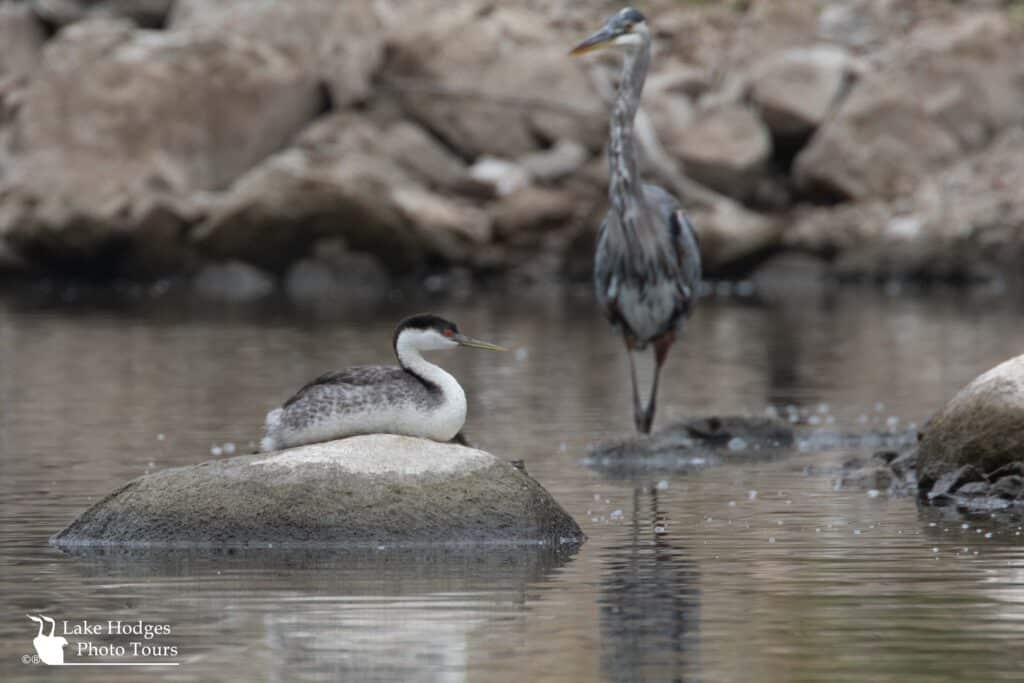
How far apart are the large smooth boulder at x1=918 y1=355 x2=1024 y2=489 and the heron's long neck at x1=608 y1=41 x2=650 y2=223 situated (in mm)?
4180

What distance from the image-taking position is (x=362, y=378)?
43.1ft

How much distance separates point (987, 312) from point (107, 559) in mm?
26550

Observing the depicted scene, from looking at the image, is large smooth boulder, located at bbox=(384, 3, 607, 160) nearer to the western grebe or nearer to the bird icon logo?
the western grebe

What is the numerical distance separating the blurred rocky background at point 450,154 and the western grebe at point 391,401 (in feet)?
104

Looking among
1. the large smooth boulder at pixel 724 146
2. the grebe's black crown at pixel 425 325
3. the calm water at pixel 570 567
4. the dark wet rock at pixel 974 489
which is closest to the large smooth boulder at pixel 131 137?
the large smooth boulder at pixel 724 146

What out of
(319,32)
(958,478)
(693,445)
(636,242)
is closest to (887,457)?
(693,445)

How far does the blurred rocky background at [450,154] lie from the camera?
46.1m

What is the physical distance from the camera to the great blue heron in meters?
18.5

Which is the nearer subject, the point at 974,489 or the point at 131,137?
the point at 974,489

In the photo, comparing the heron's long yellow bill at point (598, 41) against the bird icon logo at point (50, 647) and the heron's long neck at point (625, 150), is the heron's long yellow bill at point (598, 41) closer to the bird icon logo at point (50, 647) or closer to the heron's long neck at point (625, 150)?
the heron's long neck at point (625, 150)

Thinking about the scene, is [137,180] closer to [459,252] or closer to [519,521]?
[459,252]

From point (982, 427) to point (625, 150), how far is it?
4900mm

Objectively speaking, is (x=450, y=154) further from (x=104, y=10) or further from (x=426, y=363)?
(x=426, y=363)

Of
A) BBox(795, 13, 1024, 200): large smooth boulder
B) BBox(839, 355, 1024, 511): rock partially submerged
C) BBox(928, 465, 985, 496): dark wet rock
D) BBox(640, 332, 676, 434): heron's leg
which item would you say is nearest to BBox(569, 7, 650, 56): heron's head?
BBox(640, 332, 676, 434): heron's leg
